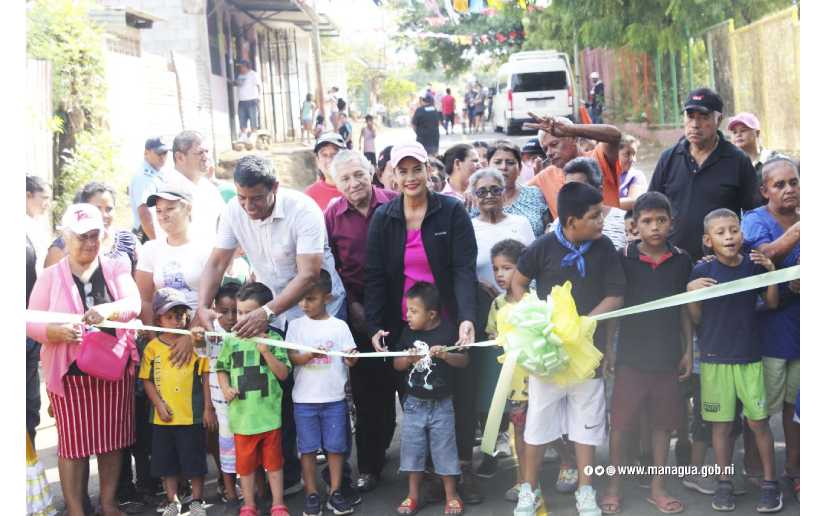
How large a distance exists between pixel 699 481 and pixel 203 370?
2606 mm

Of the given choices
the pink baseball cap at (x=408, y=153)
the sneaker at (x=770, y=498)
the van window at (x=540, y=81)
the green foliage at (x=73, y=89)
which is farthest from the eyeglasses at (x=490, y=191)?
the van window at (x=540, y=81)

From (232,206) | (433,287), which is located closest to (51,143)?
(232,206)

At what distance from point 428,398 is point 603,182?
1873 millimetres

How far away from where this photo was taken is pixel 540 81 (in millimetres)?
26453

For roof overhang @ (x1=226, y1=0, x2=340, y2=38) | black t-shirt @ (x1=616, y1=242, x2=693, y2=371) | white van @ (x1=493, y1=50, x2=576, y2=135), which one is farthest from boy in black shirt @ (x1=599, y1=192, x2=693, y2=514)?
white van @ (x1=493, y1=50, x2=576, y2=135)

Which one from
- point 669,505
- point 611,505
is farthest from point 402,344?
point 669,505

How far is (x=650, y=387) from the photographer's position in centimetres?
463

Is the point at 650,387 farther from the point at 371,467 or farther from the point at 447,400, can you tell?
the point at 371,467

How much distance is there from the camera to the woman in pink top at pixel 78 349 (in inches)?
177

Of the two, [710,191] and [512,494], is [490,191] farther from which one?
[512,494]

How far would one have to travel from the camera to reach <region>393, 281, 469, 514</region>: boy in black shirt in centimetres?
463

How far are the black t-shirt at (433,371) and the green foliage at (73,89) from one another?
23.1 ft

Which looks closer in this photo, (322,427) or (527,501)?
(527,501)

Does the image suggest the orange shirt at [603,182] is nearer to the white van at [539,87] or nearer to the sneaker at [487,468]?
the sneaker at [487,468]
